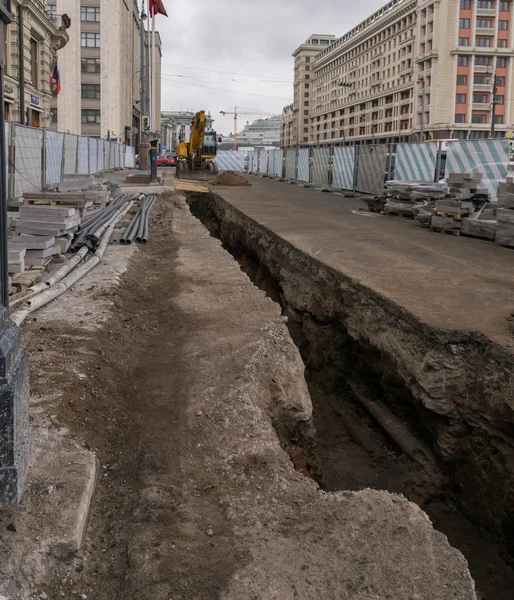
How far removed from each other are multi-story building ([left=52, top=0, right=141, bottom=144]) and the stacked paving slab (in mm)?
52944

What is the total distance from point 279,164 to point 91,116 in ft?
94.4

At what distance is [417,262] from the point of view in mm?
9672

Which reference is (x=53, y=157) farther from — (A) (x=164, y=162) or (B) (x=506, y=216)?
(A) (x=164, y=162)

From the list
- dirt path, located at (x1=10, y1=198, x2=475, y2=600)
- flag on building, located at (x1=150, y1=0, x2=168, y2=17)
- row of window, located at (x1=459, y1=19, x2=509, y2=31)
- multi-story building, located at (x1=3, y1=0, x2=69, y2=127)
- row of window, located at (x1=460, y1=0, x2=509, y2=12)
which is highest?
row of window, located at (x1=460, y1=0, x2=509, y2=12)

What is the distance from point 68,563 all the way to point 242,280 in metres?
5.79

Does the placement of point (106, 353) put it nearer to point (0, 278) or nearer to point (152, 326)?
point (152, 326)

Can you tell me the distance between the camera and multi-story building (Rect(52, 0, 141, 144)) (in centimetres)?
6044

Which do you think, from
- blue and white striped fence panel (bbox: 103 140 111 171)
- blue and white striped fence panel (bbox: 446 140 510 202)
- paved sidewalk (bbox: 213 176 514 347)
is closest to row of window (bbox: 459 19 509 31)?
blue and white striped fence panel (bbox: 103 140 111 171)

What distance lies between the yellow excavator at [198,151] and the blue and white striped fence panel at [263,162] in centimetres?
1014

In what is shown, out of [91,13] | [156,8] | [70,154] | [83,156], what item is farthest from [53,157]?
[91,13]

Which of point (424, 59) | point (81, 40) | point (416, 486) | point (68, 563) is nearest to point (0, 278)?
point (68, 563)

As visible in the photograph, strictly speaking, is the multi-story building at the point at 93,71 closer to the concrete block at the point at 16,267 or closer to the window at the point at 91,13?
the window at the point at 91,13

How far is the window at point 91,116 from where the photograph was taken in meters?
63.6

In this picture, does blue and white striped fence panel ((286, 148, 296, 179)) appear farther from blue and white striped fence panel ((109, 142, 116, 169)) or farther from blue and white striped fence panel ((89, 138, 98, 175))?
blue and white striped fence panel ((89, 138, 98, 175))
